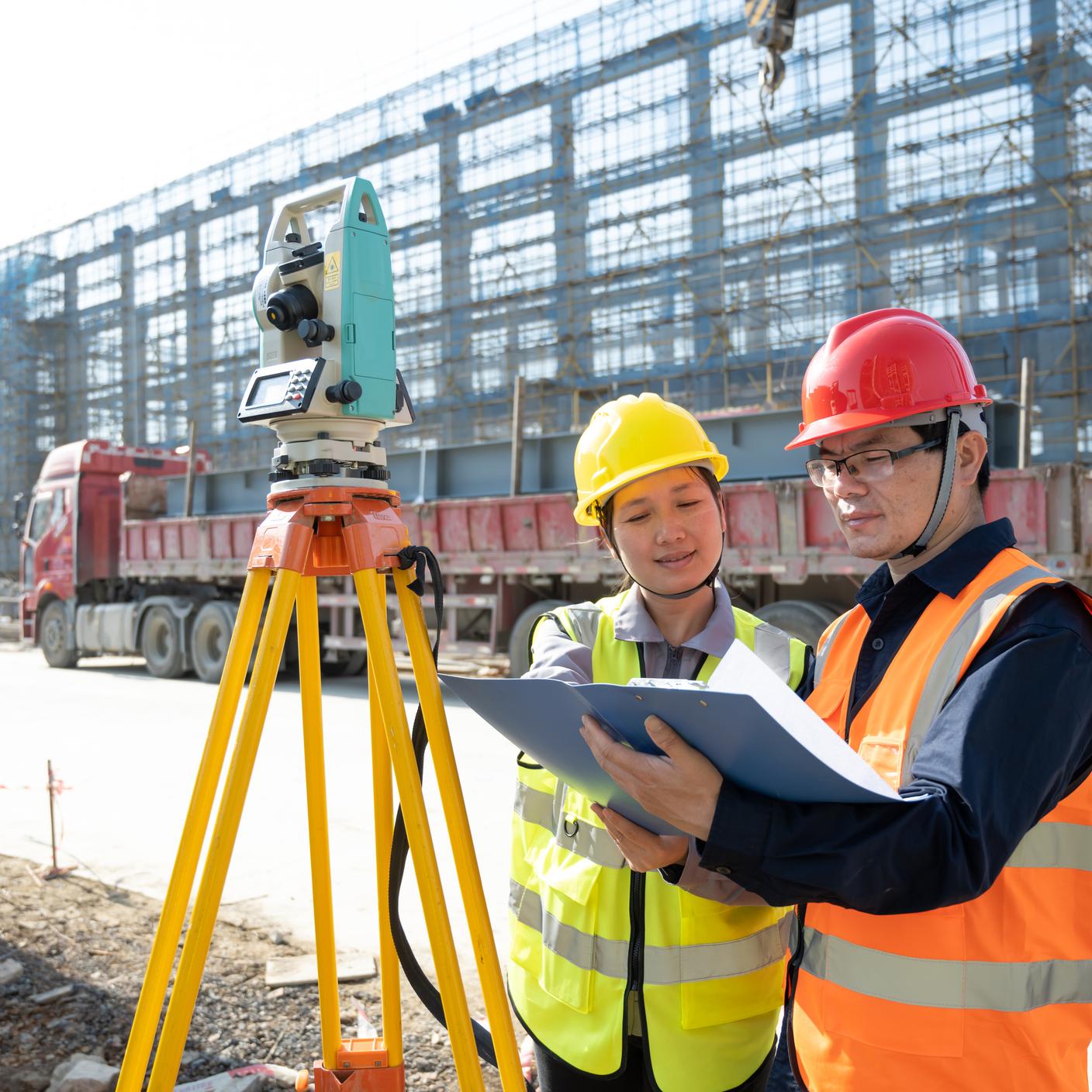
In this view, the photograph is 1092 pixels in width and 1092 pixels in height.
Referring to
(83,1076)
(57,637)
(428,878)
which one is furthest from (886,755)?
(57,637)

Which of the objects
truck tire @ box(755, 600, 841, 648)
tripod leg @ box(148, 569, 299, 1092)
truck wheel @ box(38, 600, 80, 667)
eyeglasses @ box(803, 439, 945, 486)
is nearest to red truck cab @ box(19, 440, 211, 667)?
truck wheel @ box(38, 600, 80, 667)

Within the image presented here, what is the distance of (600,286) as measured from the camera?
2170cm

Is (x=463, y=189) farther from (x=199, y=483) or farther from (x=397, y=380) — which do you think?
(x=397, y=380)

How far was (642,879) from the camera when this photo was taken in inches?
63.7

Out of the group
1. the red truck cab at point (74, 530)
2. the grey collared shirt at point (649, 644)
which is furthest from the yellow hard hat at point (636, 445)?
the red truck cab at point (74, 530)

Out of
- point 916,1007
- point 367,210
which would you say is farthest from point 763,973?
point 367,210

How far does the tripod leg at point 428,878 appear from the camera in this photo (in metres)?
→ 1.76

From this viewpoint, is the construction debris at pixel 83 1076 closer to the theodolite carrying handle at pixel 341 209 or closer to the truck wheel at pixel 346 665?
the theodolite carrying handle at pixel 341 209

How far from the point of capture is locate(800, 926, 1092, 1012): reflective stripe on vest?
121cm

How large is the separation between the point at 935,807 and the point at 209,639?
12.4m

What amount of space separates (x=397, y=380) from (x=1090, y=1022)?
1654mm

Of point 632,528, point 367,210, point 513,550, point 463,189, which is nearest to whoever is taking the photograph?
point 632,528

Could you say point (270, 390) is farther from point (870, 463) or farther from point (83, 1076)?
point (83, 1076)

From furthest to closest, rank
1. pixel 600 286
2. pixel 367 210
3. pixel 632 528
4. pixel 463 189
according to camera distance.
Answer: pixel 463 189 < pixel 600 286 < pixel 367 210 < pixel 632 528
